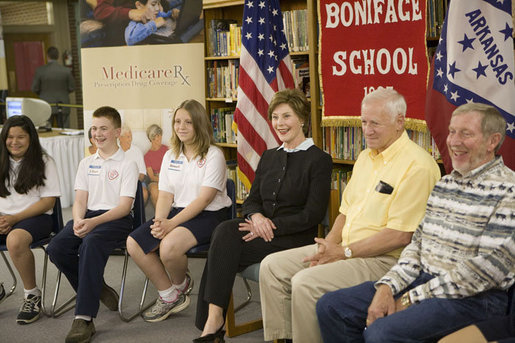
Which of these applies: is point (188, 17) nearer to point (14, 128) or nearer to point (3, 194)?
point (14, 128)

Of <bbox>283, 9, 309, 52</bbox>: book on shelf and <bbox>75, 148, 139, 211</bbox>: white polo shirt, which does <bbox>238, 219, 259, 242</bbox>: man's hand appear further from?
<bbox>283, 9, 309, 52</bbox>: book on shelf

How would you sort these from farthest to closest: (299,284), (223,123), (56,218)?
(223,123), (56,218), (299,284)

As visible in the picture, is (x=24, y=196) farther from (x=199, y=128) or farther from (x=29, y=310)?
(x=199, y=128)

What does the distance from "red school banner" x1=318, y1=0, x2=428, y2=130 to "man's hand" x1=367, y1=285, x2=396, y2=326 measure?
144 cm

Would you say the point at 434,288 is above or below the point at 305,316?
above

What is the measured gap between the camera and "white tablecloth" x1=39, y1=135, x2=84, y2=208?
6832 millimetres

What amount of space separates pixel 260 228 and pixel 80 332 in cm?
118

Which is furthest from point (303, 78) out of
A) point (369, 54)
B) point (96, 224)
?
point (96, 224)

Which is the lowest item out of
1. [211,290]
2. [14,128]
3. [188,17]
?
[211,290]

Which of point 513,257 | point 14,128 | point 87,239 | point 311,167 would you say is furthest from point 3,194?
point 513,257

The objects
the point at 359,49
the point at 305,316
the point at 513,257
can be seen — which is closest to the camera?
the point at 513,257

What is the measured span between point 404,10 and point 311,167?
1.16 m

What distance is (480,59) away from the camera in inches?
112

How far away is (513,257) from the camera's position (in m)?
2.16
